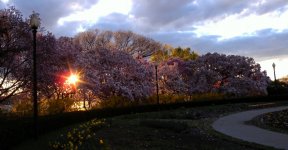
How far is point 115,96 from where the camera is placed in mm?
33188

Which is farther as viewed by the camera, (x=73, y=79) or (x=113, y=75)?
(x=113, y=75)

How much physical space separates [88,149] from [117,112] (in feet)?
53.7

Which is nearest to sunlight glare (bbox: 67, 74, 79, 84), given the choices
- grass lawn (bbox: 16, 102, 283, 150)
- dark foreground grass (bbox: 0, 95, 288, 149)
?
dark foreground grass (bbox: 0, 95, 288, 149)

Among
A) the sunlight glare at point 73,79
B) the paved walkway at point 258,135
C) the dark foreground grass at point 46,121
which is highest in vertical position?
the sunlight glare at point 73,79

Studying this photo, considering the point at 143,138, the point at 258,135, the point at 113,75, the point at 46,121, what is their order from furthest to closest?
the point at 113,75
the point at 46,121
the point at 258,135
the point at 143,138

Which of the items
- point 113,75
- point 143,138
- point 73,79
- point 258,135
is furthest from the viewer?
point 113,75

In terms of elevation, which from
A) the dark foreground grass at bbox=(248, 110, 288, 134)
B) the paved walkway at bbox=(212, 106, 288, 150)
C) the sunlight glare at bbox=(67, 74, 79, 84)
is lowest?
the paved walkway at bbox=(212, 106, 288, 150)

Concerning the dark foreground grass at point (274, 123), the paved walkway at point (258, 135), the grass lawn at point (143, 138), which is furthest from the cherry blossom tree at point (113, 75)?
the paved walkway at point (258, 135)

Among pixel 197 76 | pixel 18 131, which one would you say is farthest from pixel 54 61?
pixel 197 76

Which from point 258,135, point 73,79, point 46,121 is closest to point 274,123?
point 258,135

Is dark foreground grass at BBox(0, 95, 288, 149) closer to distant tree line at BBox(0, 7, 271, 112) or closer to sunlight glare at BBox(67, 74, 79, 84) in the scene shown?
distant tree line at BBox(0, 7, 271, 112)

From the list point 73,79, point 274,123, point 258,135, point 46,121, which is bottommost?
point 258,135

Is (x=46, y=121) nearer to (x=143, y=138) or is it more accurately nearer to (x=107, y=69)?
(x=143, y=138)

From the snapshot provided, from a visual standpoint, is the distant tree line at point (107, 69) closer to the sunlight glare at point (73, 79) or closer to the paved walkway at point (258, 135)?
the sunlight glare at point (73, 79)
